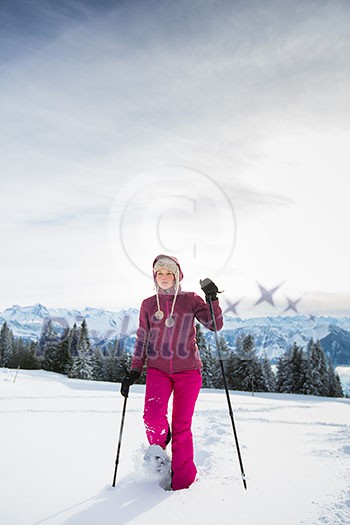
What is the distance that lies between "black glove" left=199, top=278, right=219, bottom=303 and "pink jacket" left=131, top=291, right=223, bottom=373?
9 centimetres

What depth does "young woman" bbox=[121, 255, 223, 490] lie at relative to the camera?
346 centimetres

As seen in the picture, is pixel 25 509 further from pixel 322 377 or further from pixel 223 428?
pixel 322 377

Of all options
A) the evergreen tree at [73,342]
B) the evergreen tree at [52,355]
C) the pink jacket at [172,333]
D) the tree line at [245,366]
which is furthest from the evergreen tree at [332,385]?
the pink jacket at [172,333]

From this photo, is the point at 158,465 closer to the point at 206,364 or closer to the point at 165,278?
the point at 165,278

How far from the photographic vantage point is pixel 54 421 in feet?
19.7

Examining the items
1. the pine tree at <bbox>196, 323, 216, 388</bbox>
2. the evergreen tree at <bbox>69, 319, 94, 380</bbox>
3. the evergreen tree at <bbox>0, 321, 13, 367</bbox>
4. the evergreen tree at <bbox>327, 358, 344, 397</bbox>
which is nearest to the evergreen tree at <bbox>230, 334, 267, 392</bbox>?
the pine tree at <bbox>196, 323, 216, 388</bbox>

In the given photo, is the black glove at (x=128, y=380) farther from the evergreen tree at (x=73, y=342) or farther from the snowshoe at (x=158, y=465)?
the evergreen tree at (x=73, y=342)

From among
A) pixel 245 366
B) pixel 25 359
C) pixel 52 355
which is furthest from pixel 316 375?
pixel 25 359

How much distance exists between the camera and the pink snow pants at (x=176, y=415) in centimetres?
322

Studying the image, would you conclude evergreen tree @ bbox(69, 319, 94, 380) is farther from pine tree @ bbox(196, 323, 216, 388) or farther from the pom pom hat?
the pom pom hat

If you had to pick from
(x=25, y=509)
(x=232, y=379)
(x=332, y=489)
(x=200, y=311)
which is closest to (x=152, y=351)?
(x=200, y=311)

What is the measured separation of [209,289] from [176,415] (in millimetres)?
1263

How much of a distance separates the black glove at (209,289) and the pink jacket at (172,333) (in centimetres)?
9

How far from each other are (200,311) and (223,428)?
10.1ft
